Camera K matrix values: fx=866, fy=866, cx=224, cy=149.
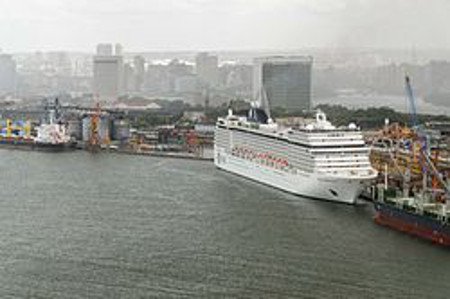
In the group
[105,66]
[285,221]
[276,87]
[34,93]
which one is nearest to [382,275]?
[285,221]

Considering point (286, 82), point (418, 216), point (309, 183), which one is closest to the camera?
point (418, 216)

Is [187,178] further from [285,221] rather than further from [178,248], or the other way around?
[178,248]

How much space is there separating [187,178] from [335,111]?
12232 millimetres

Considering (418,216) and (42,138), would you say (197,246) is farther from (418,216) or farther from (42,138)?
(42,138)

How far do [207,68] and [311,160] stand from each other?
109 feet

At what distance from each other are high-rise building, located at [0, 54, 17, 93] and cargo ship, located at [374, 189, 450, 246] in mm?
40013

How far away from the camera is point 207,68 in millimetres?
43844

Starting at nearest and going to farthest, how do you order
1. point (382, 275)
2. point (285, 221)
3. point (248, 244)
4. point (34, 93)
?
point (382, 275), point (248, 244), point (285, 221), point (34, 93)

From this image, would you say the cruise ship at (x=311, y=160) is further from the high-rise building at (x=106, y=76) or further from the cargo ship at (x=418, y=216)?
the high-rise building at (x=106, y=76)

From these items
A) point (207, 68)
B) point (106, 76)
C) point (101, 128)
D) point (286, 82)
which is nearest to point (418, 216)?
point (101, 128)

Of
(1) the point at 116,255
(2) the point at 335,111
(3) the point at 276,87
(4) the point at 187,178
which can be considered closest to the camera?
(1) the point at 116,255

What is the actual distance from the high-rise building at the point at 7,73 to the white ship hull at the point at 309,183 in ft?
120

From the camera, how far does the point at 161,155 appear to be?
1691 centimetres

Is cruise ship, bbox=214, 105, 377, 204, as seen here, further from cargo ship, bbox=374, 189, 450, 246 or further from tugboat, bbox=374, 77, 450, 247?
cargo ship, bbox=374, 189, 450, 246
